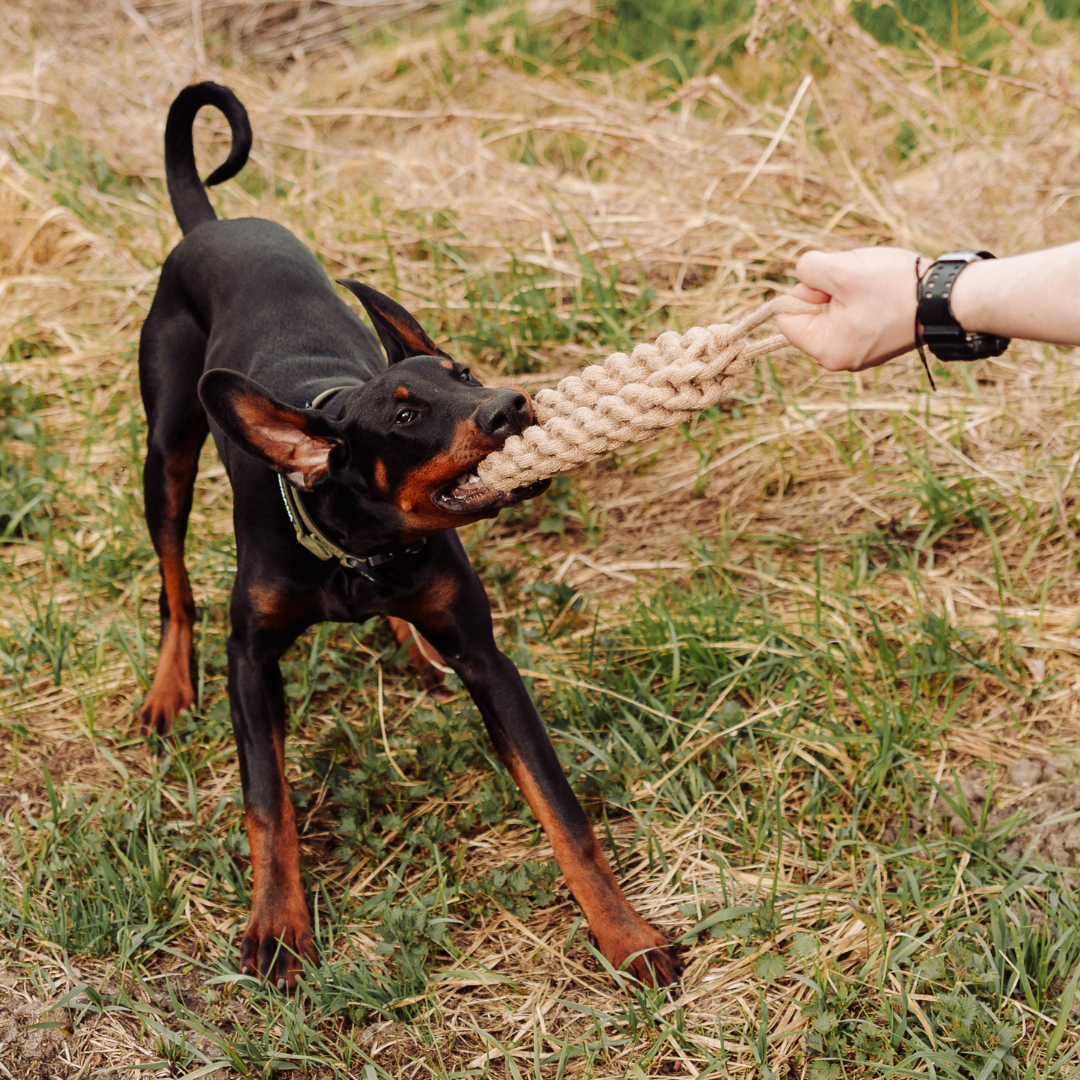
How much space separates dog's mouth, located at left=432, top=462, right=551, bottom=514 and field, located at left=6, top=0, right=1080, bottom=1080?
86cm

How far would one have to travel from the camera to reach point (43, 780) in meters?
2.94

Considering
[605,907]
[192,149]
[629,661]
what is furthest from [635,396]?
[192,149]

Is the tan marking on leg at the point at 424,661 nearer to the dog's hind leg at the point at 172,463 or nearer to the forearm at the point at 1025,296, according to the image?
the dog's hind leg at the point at 172,463

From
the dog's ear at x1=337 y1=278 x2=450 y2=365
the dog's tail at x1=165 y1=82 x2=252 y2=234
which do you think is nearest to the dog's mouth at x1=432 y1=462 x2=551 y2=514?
the dog's ear at x1=337 y1=278 x2=450 y2=365

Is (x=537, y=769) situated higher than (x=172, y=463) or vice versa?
(x=172, y=463)

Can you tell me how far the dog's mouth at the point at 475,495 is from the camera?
2076mm

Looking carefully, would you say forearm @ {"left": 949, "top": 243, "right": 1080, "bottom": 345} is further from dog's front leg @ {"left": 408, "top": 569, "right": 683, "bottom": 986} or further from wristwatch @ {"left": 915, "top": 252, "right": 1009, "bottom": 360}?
dog's front leg @ {"left": 408, "top": 569, "right": 683, "bottom": 986}

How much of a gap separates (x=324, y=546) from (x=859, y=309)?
1235 mm

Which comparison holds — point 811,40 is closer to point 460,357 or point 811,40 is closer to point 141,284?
point 460,357

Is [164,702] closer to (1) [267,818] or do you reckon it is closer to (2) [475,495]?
(1) [267,818]

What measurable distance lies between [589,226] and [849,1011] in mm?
3220

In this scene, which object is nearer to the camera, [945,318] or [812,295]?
[945,318]

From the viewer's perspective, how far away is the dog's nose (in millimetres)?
2047

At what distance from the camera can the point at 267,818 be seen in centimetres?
243
